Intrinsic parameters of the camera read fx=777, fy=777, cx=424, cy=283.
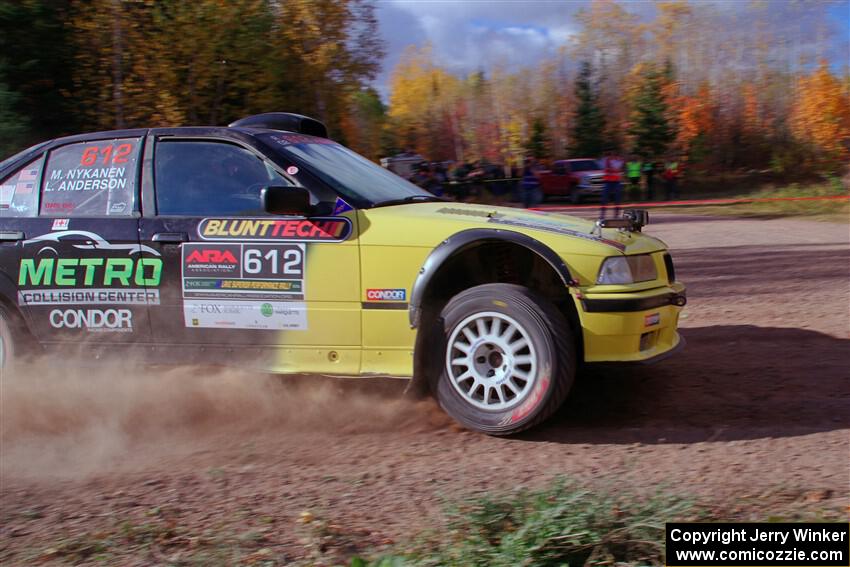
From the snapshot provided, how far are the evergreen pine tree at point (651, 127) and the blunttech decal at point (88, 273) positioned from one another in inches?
1335

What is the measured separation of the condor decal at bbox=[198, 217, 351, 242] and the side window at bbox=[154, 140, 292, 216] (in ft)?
0.30

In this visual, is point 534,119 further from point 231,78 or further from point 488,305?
point 488,305

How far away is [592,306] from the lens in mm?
4094

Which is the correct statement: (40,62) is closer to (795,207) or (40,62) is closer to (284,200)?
(284,200)

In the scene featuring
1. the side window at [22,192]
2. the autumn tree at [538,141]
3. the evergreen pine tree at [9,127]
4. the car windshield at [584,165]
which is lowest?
the side window at [22,192]

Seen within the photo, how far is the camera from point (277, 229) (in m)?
4.44

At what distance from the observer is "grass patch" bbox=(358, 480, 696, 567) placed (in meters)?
2.75

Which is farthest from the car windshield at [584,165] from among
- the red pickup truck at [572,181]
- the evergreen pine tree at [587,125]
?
the evergreen pine tree at [587,125]

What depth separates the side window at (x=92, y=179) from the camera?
4793 mm

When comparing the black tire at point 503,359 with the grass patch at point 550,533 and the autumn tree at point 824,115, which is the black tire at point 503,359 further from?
the autumn tree at point 824,115

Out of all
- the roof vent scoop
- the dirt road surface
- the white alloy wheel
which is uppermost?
the roof vent scoop

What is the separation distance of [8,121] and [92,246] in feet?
38.9

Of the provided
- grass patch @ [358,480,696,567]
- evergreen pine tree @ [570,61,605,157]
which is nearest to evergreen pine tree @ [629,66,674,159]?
evergreen pine tree @ [570,61,605,157]

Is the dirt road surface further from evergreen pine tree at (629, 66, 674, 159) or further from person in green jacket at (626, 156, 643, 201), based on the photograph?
evergreen pine tree at (629, 66, 674, 159)
